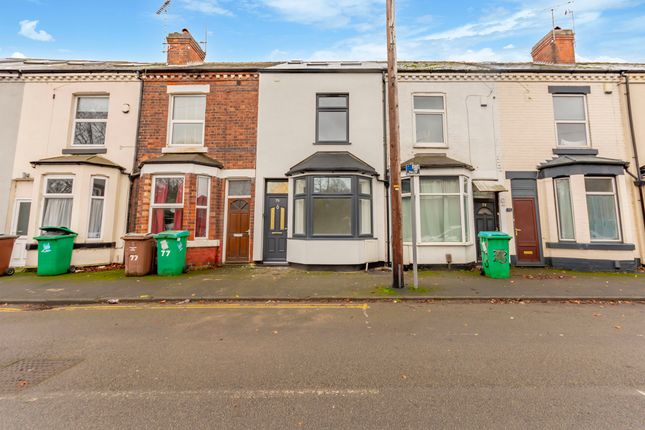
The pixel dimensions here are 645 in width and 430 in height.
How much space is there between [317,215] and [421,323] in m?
5.48

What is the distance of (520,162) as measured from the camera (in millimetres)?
10523

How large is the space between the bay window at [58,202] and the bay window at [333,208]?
7594mm

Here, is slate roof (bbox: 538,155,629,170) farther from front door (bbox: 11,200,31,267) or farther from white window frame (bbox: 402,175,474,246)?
front door (bbox: 11,200,31,267)

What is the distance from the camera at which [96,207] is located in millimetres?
10031

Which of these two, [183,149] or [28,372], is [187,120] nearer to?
[183,149]

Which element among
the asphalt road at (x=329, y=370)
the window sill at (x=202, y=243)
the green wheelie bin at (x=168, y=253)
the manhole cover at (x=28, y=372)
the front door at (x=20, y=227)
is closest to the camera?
the asphalt road at (x=329, y=370)

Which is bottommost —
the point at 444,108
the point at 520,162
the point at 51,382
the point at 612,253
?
the point at 51,382

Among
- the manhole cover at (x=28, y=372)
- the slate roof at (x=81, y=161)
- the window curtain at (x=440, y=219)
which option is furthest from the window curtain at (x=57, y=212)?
the window curtain at (x=440, y=219)

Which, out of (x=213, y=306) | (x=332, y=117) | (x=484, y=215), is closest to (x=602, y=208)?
(x=484, y=215)

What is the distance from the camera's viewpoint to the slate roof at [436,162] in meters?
9.68

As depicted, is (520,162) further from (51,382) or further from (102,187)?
(102,187)

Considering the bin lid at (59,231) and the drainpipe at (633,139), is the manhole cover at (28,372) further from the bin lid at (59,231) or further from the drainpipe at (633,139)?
the drainpipe at (633,139)

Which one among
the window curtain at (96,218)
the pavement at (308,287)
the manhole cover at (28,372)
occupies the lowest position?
the manhole cover at (28,372)

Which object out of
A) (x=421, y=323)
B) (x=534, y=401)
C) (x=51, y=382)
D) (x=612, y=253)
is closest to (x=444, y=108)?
(x=612, y=253)
